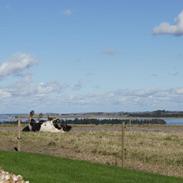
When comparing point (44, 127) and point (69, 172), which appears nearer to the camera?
point (69, 172)

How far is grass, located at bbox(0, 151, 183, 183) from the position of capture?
55.2 ft

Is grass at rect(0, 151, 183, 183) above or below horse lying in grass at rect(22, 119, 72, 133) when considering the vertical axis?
below

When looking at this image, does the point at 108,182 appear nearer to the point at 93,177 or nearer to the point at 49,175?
the point at 93,177

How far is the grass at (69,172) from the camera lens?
663 inches

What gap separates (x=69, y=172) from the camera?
18188mm

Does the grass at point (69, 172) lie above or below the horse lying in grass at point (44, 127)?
below

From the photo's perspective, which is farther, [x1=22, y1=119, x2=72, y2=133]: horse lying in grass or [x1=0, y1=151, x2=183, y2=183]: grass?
[x1=22, y1=119, x2=72, y2=133]: horse lying in grass

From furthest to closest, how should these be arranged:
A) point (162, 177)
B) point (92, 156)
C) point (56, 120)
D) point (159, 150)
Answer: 1. point (56, 120)
2. point (159, 150)
3. point (92, 156)
4. point (162, 177)

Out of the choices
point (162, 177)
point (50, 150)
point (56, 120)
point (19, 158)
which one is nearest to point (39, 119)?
point (56, 120)

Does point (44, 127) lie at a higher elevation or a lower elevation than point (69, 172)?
higher

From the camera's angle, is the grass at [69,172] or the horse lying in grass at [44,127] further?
the horse lying in grass at [44,127]

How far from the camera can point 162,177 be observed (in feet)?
59.2

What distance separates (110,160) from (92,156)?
5.97 ft

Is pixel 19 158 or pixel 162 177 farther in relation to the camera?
pixel 19 158
